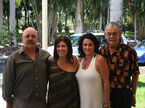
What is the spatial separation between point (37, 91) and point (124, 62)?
4.08 feet

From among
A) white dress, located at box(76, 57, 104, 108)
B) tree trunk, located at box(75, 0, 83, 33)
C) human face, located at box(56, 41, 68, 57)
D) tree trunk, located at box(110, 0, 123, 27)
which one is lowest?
white dress, located at box(76, 57, 104, 108)

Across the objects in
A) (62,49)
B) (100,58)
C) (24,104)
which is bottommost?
(24,104)

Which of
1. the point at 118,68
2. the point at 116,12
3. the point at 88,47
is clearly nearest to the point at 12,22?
the point at 116,12

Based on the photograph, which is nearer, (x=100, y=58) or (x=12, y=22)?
(x=100, y=58)

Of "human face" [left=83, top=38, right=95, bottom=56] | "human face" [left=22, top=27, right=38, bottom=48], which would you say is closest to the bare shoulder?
"human face" [left=83, top=38, right=95, bottom=56]

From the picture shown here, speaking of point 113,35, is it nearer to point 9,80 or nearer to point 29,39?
point 29,39

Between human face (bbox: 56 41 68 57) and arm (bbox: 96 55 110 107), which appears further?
human face (bbox: 56 41 68 57)

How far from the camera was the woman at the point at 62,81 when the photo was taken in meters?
3.72

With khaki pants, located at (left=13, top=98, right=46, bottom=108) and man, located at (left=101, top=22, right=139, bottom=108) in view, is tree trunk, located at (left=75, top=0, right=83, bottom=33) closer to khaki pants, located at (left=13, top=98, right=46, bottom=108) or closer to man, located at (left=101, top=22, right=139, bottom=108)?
man, located at (left=101, top=22, right=139, bottom=108)

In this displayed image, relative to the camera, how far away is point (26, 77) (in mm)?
3590

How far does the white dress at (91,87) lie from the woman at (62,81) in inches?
3.6

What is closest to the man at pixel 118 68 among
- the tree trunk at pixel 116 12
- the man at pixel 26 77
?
the man at pixel 26 77

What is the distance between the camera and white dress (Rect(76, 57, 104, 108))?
3641 millimetres

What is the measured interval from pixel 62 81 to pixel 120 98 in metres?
0.84
